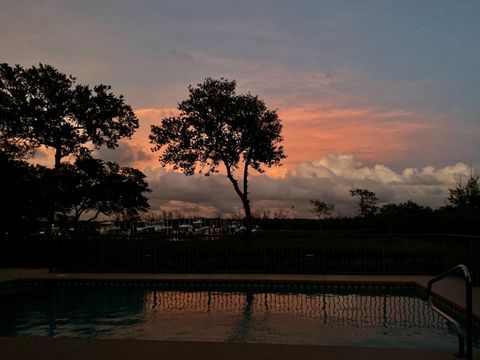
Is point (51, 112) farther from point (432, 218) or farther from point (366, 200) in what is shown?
point (366, 200)

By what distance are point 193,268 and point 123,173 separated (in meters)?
17.0

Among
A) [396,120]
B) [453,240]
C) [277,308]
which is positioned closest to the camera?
[277,308]

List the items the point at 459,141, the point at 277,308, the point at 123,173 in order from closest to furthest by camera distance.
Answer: the point at 277,308
the point at 459,141
the point at 123,173

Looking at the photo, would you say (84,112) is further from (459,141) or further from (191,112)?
(459,141)

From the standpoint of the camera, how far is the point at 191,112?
2297cm

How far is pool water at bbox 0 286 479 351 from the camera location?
8000 millimetres

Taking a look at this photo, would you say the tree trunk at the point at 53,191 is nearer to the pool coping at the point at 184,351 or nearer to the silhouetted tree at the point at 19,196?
the silhouetted tree at the point at 19,196

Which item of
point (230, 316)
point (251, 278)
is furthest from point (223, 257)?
point (230, 316)

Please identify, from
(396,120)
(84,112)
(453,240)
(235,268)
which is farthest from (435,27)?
(84,112)

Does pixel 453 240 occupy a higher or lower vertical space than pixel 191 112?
lower

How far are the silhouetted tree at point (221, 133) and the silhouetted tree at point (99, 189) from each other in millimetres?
4466

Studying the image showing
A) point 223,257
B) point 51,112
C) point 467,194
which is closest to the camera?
point 223,257

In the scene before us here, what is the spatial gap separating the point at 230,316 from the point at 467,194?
2995 cm

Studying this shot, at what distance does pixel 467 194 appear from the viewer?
34344 mm
